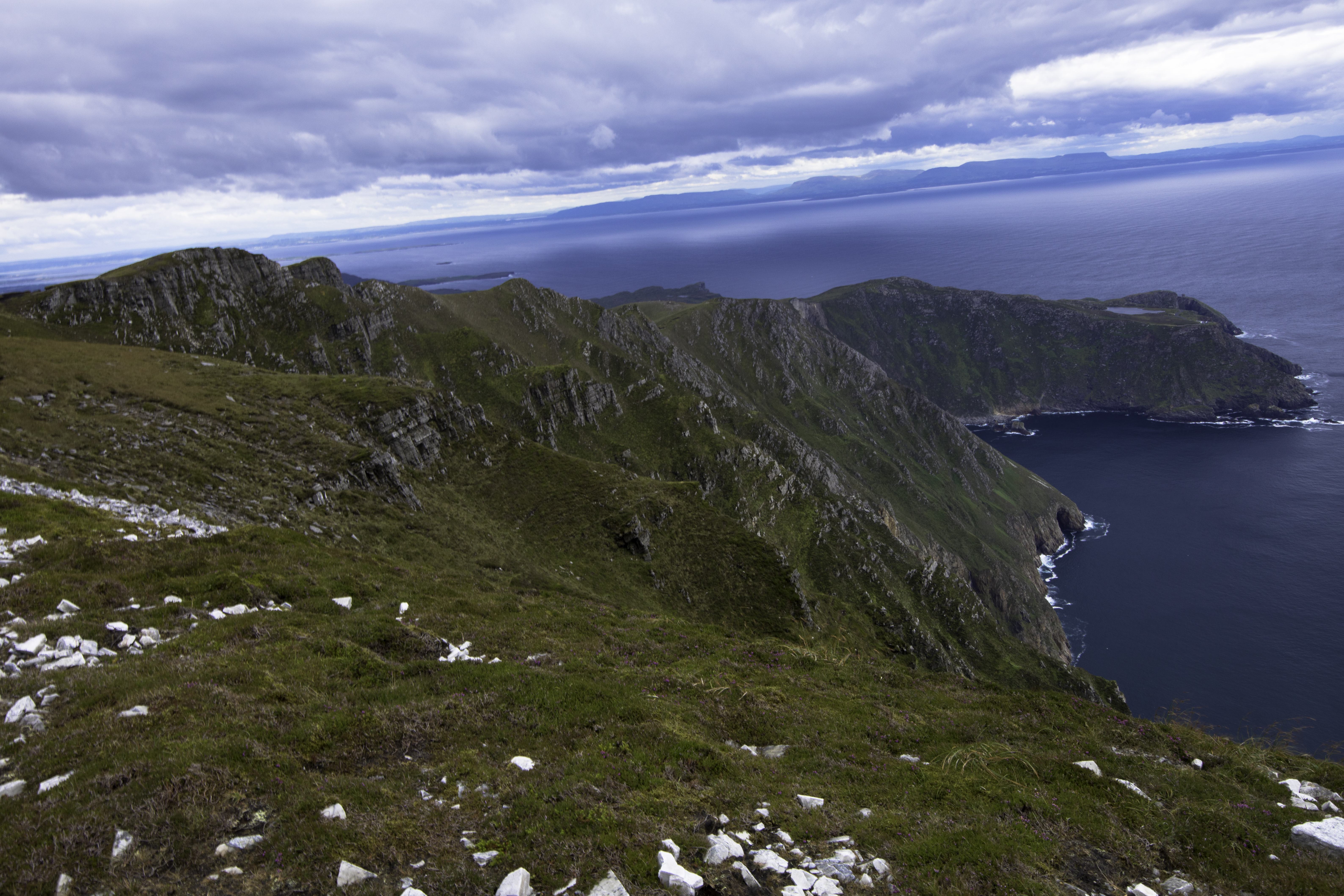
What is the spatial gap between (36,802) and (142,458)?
133 ft

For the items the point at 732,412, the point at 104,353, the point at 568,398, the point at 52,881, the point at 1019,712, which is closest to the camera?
the point at 52,881

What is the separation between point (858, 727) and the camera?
19.7m

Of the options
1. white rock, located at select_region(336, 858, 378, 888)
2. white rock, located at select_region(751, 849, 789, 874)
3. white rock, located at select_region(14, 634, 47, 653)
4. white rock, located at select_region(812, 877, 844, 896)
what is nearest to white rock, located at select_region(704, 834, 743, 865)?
white rock, located at select_region(751, 849, 789, 874)

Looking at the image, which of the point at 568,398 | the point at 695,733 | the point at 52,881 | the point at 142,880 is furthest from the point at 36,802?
the point at 568,398

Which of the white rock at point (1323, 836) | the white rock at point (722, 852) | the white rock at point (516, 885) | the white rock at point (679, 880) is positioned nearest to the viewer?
the white rock at point (516, 885)

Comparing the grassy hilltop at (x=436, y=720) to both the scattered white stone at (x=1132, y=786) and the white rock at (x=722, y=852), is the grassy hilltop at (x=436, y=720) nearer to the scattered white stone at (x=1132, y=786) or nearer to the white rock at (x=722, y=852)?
the scattered white stone at (x=1132, y=786)

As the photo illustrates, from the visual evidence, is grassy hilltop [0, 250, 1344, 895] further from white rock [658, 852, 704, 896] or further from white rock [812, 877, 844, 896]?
white rock [812, 877, 844, 896]

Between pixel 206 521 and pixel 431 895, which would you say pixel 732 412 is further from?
pixel 431 895

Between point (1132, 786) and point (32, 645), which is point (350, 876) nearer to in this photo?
point (32, 645)

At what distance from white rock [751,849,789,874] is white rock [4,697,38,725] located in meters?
16.1

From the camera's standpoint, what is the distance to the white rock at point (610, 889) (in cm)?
955

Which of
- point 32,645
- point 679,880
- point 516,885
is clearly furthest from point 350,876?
point 32,645

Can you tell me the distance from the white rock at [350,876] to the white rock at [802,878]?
289 inches

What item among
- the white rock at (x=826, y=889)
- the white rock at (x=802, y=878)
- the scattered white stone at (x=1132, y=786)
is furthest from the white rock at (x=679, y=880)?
the scattered white stone at (x=1132, y=786)
